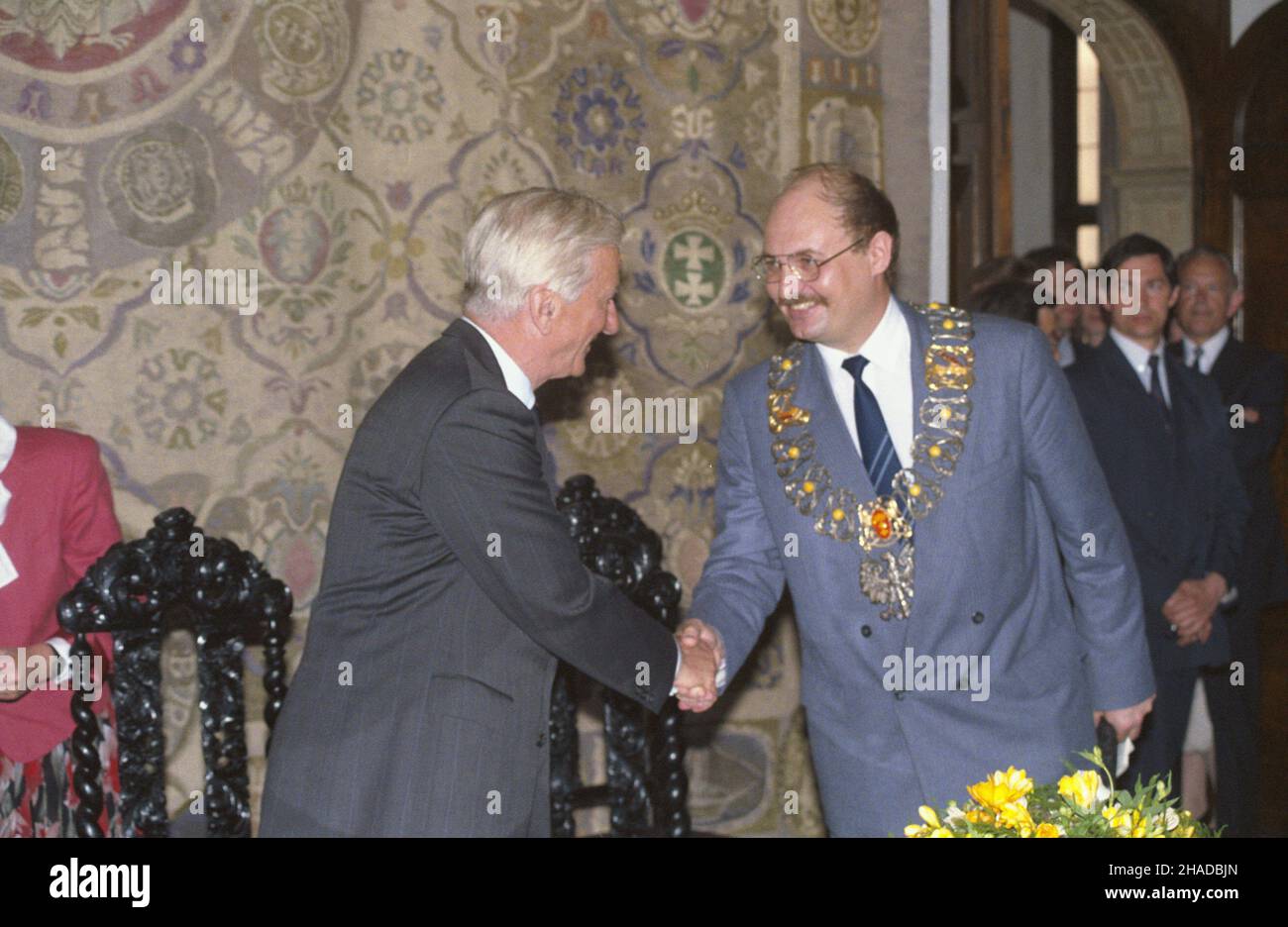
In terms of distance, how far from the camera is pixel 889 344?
2.99 metres

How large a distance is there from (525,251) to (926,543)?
3.02 ft

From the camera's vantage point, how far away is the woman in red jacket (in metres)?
3.13

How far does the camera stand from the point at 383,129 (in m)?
4.22

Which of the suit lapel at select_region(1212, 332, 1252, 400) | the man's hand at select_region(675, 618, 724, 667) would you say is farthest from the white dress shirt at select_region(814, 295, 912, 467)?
the suit lapel at select_region(1212, 332, 1252, 400)

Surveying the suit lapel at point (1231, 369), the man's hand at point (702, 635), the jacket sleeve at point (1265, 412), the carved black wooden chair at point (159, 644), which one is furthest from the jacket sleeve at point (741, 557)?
the suit lapel at point (1231, 369)

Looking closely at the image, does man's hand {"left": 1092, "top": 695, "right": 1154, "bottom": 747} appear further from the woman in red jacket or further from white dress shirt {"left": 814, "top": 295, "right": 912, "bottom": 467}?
the woman in red jacket

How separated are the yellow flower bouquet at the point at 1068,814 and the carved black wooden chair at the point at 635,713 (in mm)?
1576

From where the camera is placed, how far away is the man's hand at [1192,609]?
447 cm

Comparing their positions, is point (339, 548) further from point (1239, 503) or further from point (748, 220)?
point (1239, 503)

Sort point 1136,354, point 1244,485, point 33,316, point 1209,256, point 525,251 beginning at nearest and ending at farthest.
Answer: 1. point 525,251
2. point 33,316
3. point 1136,354
4. point 1244,485
5. point 1209,256

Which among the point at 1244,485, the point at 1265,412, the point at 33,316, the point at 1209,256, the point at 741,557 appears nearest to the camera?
the point at 741,557

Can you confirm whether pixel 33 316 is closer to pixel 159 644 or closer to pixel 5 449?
pixel 5 449

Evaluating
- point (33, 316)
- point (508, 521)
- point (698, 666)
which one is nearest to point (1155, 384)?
point (698, 666)

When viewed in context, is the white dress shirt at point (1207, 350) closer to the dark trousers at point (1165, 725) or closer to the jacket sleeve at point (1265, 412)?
the jacket sleeve at point (1265, 412)
